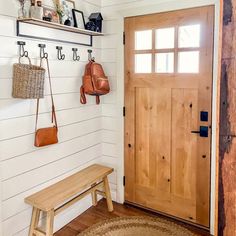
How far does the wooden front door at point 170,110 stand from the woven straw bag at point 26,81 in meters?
1.12

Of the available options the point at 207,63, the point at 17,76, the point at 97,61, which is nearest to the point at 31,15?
the point at 17,76

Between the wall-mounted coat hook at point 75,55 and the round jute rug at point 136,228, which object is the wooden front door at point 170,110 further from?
the wall-mounted coat hook at point 75,55

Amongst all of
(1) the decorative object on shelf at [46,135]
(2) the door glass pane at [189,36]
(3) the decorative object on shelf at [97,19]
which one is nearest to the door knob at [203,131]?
(2) the door glass pane at [189,36]

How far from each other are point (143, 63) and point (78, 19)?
0.78m

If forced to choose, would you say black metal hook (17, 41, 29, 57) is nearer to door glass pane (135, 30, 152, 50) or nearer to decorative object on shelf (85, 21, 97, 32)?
decorative object on shelf (85, 21, 97, 32)

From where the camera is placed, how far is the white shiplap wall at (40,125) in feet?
6.61

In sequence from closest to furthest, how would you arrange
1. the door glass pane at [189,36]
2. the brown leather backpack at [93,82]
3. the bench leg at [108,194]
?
the door glass pane at [189,36], the brown leather backpack at [93,82], the bench leg at [108,194]

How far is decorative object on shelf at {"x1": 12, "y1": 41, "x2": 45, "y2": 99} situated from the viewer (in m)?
1.95

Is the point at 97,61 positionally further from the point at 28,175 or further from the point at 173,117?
the point at 28,175

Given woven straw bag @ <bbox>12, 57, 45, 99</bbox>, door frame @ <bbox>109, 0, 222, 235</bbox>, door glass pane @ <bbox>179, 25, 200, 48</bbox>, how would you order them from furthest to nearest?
door glass pane @ <bbox>179, 25, 200, 48</bbox>
door frame @ <bbox>109, 0, 222, 235</bbox>
woven straw bag @ <bbox>12, 57, 45, 99</bbox>

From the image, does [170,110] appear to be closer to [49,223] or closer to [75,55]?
[75,55]

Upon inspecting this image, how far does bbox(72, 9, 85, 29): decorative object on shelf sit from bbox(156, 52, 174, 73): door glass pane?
82 cm

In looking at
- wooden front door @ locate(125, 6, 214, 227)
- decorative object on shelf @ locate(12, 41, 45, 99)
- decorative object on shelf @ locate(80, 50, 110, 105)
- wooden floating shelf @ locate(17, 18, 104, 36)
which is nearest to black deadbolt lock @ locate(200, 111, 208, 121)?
wooden front door @ locate(125, 6, 214, 227)

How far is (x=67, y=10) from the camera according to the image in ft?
8.11
